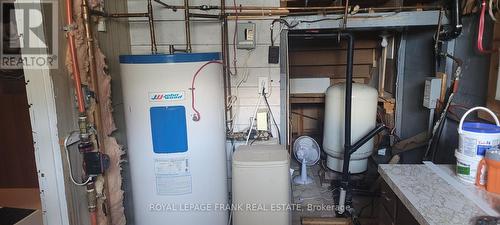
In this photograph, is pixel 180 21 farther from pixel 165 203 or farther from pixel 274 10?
pixel 165 203

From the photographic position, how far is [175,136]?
5.92 ft

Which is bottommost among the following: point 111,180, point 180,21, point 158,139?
point 111,180

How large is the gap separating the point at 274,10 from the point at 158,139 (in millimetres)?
1185

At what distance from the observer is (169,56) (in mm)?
1726

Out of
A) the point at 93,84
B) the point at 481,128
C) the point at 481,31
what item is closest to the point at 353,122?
the point at 481,31

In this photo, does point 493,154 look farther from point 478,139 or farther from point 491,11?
point 491,11

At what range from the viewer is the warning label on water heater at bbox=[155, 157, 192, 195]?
6.03 ft

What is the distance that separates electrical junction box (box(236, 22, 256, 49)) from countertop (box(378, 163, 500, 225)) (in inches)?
47.1

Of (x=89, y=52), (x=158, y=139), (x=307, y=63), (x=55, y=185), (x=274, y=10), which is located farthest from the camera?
(x=307, y=63)

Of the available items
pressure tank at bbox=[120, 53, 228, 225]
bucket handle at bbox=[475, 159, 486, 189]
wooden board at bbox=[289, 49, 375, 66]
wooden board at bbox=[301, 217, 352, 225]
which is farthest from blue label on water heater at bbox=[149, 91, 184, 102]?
wooden board at bbox=[289, 49, 375, 66]

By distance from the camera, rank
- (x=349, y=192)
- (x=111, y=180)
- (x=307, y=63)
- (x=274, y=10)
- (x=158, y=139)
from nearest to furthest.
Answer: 1. (x=158, y=139)
2. (x=111, y=180)
3. (x=274, y=10)
4. (x=349, y=192)
5. (x=307, y=63)

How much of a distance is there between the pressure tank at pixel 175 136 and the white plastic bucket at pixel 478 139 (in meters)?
1.28

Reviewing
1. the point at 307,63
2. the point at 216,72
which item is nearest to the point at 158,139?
the point at 216,72

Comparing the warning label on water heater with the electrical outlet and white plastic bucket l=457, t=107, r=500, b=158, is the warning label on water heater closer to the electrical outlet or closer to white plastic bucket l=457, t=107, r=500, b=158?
the electrical outlet
